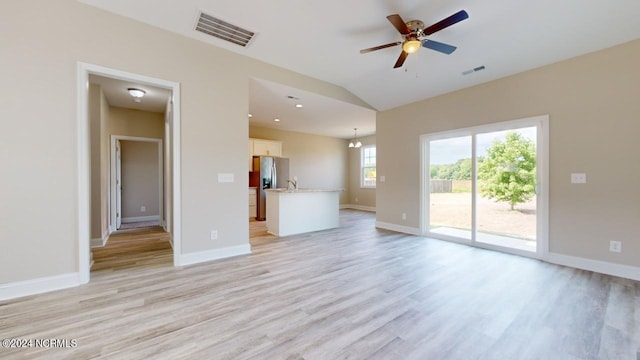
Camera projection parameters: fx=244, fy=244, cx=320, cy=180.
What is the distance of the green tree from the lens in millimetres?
3822

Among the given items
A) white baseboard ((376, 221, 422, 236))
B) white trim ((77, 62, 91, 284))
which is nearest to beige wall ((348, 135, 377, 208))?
white baseboard ((376, 221, 422, 236))

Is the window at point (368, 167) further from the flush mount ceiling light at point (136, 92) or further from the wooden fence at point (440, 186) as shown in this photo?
the flush mount ceiling light at point (136, 92)

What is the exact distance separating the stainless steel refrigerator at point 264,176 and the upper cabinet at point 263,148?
0.55 ft

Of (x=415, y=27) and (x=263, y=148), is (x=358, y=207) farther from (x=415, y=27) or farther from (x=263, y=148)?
(x=415, y=27)

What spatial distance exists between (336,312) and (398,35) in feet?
11.4

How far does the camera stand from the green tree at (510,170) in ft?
12.5

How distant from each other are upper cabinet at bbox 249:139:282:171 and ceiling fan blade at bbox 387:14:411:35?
218 inches

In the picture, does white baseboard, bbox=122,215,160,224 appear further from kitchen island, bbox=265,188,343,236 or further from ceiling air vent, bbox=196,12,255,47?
ceiling air vent, bbox=196,12,255,47

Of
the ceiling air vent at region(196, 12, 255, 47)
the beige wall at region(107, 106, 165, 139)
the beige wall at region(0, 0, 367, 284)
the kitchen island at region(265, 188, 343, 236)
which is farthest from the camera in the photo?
the beige wall at region(107, 106, 165, 139)

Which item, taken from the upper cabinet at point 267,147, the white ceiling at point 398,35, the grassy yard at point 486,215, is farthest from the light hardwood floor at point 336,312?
the upper cabinet at point 267,147

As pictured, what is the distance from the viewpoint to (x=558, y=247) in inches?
138

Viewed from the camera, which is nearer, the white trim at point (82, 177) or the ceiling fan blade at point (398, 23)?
the ceiling fan blade at point (398, 23)

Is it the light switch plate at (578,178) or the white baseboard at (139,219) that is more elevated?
the light switch plate at (578,178)

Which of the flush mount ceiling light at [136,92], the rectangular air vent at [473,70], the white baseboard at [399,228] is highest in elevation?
the rectangular air vent at [473,70]
